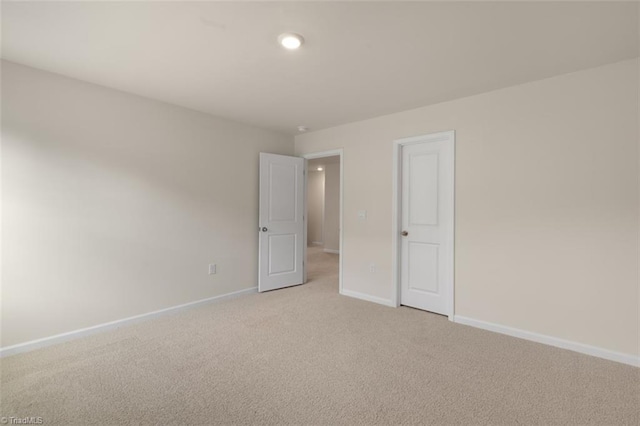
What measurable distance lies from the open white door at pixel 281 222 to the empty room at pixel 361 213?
0.47m

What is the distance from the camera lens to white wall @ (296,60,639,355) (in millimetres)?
2480

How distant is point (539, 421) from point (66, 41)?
4.01m

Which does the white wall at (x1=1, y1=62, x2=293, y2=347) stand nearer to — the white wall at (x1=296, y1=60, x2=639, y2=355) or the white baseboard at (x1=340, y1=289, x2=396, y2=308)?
Result: the white baseboard at (x1=340, y1=289, x2=396, y2=308)

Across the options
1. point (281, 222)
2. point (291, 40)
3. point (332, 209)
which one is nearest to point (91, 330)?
point (281, 222)

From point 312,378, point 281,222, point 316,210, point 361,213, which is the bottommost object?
point 312,378

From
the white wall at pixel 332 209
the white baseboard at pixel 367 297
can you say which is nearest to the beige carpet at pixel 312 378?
the white baseboard at pixel 367 297

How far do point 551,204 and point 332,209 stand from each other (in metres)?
6.16

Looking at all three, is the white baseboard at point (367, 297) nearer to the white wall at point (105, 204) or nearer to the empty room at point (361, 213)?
the empty room at point (361, 213)

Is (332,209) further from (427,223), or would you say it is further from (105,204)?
(105,204)

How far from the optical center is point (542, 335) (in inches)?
111

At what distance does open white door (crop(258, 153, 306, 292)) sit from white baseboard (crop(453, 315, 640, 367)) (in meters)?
2.44

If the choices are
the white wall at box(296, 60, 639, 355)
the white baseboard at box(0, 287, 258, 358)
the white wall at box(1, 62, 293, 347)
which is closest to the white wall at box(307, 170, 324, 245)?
the white wall at box(1, 62, 293, 347)

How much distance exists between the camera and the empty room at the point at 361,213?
6.44 ft

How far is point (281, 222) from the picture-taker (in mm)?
4652
